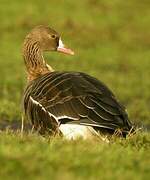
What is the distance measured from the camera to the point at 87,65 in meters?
20.3

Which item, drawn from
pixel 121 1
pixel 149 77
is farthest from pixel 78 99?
pixel 121 1

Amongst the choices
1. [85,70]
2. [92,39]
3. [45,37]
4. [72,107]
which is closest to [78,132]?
[72,107]

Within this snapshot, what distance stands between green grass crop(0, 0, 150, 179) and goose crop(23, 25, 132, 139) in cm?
28

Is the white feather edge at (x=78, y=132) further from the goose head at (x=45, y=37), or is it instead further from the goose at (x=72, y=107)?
the goose head at (x=45, y=37)

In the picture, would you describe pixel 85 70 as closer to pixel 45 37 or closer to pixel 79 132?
pixel 45 37

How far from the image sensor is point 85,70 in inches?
758

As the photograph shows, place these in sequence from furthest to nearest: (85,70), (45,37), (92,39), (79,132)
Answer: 1. (92,39)
2. (85,70)
3. (45,37)
4. (79,132)

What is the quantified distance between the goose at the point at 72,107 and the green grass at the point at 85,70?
0.28 metres

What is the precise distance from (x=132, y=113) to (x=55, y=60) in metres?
7.37

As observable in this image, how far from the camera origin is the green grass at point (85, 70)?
5.68 meters

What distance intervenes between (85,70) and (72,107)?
11.8 metres

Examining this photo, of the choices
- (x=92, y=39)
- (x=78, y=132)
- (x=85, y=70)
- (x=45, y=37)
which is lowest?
(x=85, y=70)


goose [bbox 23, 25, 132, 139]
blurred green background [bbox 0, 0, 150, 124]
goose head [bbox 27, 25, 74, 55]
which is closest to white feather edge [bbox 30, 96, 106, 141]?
goose [bbox 23, 25, 132, 139]

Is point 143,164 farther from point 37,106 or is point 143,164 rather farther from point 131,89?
point 131,89
